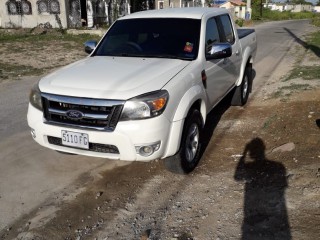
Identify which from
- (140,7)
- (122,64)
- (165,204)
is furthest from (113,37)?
(140,7)

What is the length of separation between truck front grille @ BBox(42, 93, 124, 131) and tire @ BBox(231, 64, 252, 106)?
367 cm

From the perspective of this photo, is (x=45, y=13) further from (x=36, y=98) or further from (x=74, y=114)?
(x=74, y=114)

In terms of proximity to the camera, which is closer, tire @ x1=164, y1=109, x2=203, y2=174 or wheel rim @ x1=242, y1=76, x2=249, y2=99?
tire @ x1=164, y1=109, x2=203, y2=174

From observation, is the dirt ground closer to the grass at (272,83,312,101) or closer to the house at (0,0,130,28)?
the grass at (272,83,312,101)

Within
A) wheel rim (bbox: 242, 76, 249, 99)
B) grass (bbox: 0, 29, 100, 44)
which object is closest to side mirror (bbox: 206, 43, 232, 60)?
wheel rim (bbox: 242, 76, 249, 99)

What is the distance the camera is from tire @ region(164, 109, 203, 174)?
13.0 ft

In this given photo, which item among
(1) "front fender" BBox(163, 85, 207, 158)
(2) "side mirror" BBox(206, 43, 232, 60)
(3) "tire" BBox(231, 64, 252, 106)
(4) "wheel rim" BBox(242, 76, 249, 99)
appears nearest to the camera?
(1) "front fender" BBox(163, 85, 207, 158)

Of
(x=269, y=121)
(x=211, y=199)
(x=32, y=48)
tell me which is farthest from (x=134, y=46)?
(x=32, y=48)

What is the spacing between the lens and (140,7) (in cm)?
3069

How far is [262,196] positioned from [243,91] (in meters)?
3.51

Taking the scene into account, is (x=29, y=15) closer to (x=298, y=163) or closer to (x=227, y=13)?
(x=227, y=13)

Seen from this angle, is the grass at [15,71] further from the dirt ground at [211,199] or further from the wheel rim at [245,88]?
the dirt ground at [211,199]

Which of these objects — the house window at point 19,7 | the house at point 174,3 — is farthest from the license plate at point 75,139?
the house at point 174,3

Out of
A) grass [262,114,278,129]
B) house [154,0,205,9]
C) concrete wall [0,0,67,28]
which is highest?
house [154,0,205,9]
